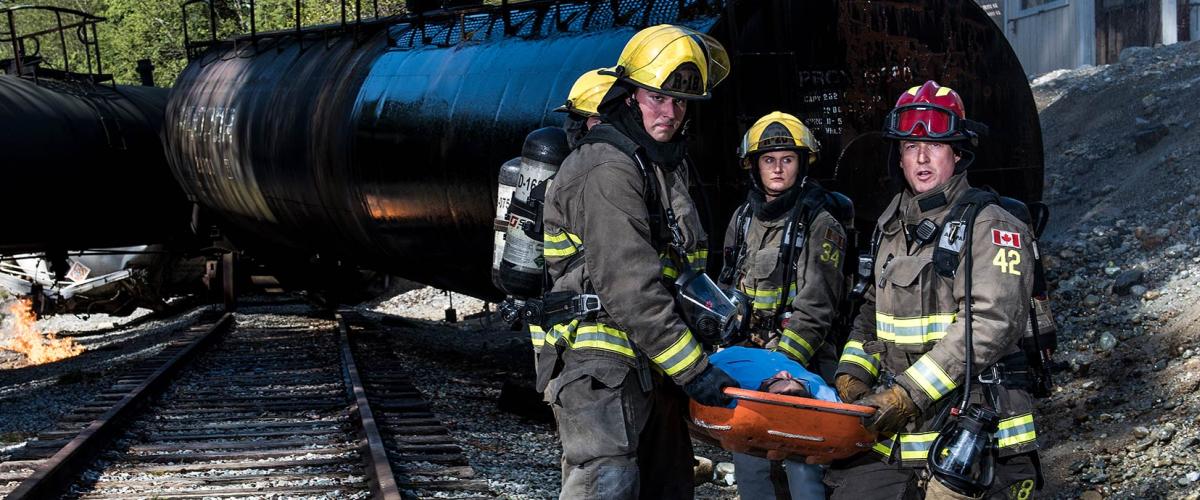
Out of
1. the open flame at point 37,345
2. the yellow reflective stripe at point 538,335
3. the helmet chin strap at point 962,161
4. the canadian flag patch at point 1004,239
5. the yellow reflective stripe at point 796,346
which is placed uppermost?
the helmet chin strap at point 962,161

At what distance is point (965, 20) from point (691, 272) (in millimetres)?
4213

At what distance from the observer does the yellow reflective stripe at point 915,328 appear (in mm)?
3672

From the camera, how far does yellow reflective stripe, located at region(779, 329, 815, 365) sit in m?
4.82

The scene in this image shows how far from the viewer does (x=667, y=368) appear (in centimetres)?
369

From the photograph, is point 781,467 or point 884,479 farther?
point 781,467

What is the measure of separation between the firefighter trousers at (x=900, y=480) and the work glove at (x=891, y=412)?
0.24 m

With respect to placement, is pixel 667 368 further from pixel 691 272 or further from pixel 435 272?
pixel 435 272

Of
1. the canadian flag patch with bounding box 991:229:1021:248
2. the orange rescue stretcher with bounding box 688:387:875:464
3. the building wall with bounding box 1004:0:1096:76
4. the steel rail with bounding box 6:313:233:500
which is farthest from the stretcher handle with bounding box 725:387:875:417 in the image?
the building wall with bounding box 1004:0:1096:76

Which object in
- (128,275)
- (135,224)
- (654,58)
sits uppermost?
(654,58)

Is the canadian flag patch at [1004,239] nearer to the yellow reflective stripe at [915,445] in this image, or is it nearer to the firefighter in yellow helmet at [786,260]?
the yellow reflective stripe at [915,445]

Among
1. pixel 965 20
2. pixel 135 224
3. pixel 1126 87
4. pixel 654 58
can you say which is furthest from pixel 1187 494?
pixel 135 224

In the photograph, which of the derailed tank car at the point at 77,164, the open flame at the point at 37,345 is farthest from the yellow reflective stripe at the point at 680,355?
the open flame at the point at 37,345

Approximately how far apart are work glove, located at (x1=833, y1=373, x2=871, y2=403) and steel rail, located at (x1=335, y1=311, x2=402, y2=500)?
2692 millimetres

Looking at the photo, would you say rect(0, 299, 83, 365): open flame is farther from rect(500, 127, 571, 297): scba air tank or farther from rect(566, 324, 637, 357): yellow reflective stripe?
rect(566, 324, 637, 357): yellow reflective stripe
